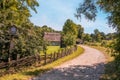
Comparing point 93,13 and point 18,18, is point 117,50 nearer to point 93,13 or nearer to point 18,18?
point 93,13

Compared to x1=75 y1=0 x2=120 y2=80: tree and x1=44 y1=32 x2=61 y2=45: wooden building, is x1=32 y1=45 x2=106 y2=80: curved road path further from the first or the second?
x1=44 y1=32 x2=61 y2=45: wooden building

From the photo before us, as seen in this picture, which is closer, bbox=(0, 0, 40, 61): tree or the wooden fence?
the wooden fence

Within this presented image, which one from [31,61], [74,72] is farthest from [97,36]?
[74,72]

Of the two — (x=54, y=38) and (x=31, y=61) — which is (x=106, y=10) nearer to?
(x=31, y=61)

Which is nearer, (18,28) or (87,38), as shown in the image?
(18,28)

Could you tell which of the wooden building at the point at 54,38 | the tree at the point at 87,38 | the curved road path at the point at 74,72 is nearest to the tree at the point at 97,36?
the tree at the point at 87,38

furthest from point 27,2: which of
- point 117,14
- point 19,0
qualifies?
point 117,14

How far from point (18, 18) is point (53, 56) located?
544 cm

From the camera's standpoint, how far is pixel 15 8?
29828 mm

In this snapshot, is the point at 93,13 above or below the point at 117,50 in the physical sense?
above

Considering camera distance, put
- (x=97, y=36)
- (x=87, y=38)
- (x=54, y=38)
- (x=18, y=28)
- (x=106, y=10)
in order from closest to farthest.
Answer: (x=106, y=10) < (x=18, y=28) < (x=54, y=38) < (x=97, y=36) < (x=87, y=38)

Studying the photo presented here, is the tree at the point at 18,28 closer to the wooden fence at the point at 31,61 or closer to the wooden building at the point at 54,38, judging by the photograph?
the wooden fence at the point at 31,61

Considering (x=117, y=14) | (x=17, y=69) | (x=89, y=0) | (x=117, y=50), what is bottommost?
(x=17, y=69)

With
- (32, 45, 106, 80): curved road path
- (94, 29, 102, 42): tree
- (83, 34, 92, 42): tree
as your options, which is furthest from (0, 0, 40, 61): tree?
(83, 34, 92, 42): tree
